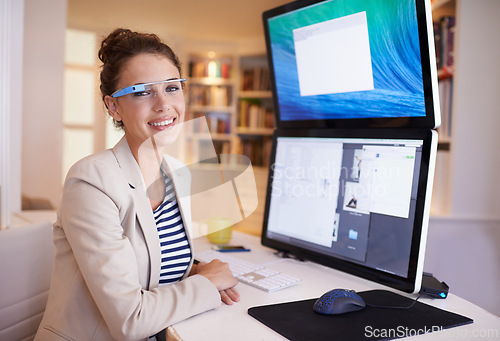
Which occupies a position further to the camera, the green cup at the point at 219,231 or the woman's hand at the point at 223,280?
the green cup at the point at 219,231

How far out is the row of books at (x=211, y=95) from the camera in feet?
17.8

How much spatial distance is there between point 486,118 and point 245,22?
10.1 feet

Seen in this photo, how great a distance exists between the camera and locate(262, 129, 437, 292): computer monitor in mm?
976

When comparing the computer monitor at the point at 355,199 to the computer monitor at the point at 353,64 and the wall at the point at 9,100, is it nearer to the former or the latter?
the computer monitor at the point at 353,64

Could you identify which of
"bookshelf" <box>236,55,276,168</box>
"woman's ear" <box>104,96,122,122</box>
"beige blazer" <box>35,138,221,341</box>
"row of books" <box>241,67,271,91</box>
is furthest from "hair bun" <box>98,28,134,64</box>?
"row of books" <box>241,67,271,91</box>

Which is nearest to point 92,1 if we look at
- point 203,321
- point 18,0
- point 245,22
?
point 245,22

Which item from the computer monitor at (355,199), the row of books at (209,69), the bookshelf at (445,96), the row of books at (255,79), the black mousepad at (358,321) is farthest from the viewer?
the row of books at (209,69)

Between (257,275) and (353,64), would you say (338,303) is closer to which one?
(257,275)

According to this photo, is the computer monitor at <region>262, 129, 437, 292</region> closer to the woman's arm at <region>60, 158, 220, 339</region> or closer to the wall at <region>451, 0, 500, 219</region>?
the woman's arm at <region>60, 158, 220, 339</region>

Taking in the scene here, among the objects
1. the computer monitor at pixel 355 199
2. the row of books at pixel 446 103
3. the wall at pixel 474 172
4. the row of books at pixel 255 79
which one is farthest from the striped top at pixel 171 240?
the row of books at pixel 255 79

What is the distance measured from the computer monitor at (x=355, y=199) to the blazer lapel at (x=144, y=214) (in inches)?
18.0

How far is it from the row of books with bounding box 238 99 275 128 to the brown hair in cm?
410

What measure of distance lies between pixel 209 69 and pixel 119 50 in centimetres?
447

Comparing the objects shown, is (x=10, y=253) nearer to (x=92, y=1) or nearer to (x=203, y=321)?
(x=203, y=321)
